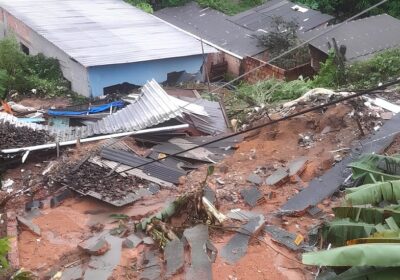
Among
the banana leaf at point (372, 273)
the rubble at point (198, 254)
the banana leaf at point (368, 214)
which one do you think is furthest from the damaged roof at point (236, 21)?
the banana leaf at point (372, 273)

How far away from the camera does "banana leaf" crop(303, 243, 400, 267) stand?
179 inches

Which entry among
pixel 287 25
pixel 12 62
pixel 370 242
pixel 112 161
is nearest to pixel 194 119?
pixel 112 161

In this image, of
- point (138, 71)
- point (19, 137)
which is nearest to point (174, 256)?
point (19, 137)

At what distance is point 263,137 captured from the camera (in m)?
11.6

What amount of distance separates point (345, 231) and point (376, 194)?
751mm

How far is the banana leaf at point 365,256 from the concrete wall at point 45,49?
536 inches

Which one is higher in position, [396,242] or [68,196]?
[396,242]

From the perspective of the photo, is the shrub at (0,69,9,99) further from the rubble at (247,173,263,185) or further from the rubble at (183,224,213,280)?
the rubble at (183,224,213,280)

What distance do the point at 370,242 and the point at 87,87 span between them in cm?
1359

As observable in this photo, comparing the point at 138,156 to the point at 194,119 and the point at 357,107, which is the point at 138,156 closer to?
the point at 194,119

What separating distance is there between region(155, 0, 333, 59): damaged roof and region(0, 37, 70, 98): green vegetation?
7246 mm

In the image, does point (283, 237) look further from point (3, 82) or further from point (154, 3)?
point (154, 3)

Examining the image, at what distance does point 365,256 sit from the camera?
457 cm

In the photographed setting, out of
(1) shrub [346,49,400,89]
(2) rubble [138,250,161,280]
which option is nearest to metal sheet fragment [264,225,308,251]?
(2) rubble [138,250,161,280]
